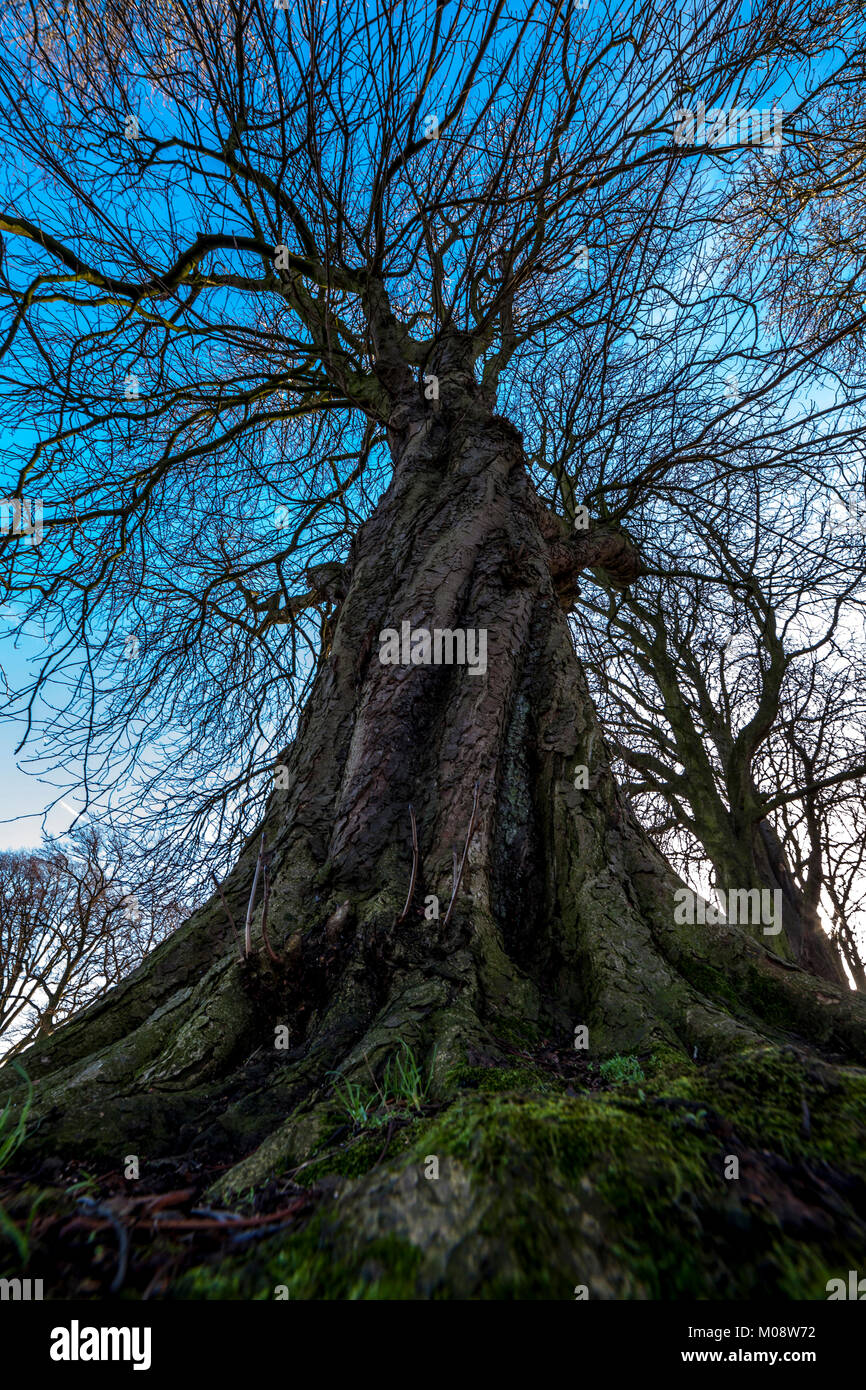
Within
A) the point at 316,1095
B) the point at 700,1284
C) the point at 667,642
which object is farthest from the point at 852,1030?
the point at 667,642

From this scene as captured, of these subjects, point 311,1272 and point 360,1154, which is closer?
point 311,1272

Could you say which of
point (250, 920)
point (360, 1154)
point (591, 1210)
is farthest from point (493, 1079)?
point (250, 920)

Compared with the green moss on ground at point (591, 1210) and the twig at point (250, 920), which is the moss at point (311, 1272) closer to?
the green moss on ground at point (591, 1210)

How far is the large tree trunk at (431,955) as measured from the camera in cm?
125

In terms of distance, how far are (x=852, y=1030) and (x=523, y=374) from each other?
617cm

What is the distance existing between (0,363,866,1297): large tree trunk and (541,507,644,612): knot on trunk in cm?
172

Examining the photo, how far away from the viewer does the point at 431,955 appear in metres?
1.71

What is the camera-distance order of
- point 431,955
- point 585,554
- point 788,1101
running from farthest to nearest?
1. point 585,554
2. point 431,955
3. point 788,1101

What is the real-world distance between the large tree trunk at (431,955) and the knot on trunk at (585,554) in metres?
1.72

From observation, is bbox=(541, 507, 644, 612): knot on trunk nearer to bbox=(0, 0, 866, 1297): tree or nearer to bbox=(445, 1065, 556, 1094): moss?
bbox=(0, 0, 866, 1297): tree

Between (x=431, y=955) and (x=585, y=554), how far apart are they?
159 inches

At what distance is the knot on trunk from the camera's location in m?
4.53

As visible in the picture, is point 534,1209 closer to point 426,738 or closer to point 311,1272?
point 311,1272

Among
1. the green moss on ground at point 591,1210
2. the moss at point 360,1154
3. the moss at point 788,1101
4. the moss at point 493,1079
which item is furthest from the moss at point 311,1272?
the moss at point 788,1101
